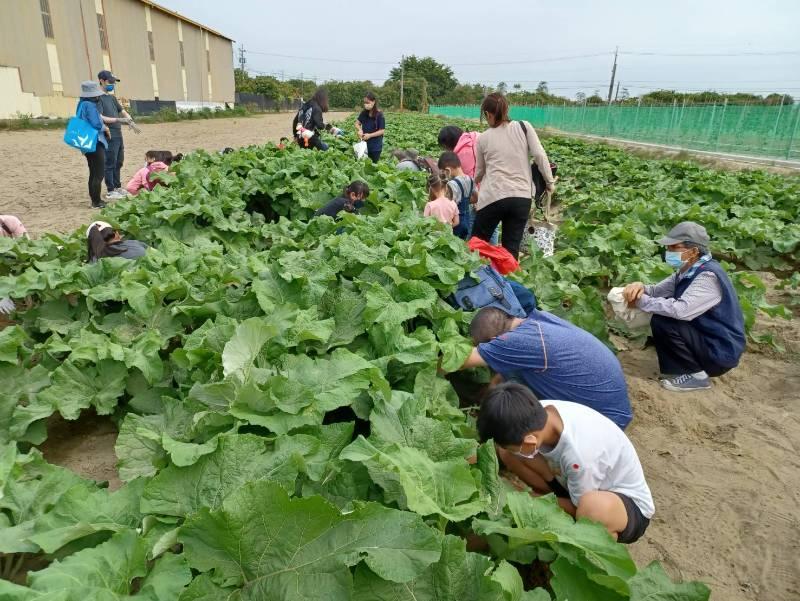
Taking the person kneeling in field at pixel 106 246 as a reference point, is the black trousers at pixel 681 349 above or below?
below

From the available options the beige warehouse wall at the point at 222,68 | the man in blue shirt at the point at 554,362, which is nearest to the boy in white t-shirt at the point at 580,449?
the man in blue shirt at the point at 554,362

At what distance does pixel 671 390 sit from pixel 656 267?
1407mm

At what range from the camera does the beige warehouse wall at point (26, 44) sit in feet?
100

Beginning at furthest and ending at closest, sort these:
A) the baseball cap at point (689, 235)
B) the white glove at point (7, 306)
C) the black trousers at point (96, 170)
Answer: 1. the black trousers at point (96, 170)
2. the baseball cap at point (689, 235)
3. the white glove at point (7, 306)

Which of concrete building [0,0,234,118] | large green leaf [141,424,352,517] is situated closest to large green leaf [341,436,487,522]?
large green leaf [141,424,352,517]

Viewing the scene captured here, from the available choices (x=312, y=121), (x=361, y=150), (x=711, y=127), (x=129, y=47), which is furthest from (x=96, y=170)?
(x=129, y=47)

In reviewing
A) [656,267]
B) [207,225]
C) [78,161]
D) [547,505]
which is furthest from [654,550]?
[78,161]

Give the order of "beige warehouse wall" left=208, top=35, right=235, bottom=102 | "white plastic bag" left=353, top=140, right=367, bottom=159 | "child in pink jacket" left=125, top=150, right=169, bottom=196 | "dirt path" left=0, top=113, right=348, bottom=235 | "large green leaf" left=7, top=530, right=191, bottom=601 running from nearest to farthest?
"large green leaf" left=7, top=530, right=191, bottom=601 → "child in pink jacket" left=125, top=150, right=169, bottom=196 → "dirt path" left=0, top=113, right=348, bottom=235 → "white plastic bag" left=353, top=140, right=367, bottom=159 → "beige warehouse wall" left=208, top=35, right=235, bottom=102

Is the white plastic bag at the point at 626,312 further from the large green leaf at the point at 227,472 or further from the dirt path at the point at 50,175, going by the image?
the dirt path at the point at 50,175

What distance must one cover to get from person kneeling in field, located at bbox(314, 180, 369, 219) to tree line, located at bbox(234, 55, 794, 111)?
164 feet

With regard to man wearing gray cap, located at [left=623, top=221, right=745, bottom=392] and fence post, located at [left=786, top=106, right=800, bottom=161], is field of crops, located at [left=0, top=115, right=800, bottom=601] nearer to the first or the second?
man wearing gray cap, located at [left=623, top=221, right=745, bottom=392]

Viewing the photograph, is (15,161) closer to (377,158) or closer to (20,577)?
(377,158)

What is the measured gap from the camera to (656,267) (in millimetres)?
5297

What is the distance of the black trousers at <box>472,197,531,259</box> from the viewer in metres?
5.73
